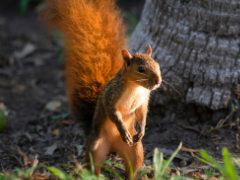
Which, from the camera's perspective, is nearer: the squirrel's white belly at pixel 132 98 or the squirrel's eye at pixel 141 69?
the squirrel's eye at pixel 141 69

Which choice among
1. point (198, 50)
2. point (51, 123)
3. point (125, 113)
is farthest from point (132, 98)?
point (51, 123)

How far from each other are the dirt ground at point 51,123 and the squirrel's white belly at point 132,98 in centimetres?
80

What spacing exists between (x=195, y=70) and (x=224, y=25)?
457 mm

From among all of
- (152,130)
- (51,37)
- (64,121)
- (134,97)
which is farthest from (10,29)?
(134,97)

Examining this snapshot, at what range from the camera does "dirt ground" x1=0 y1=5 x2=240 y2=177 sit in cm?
492

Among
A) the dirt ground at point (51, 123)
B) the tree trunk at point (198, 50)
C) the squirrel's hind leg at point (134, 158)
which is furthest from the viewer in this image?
the dirt ground at point (51, 123)

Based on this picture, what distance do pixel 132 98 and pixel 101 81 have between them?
63cm

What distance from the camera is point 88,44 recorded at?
14.9 ft

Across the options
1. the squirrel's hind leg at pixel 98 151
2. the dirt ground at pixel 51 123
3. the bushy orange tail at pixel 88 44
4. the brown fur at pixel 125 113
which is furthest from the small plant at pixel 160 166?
the bushy orange tail at pixel 88 44

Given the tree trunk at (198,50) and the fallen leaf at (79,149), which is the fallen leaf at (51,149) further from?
the tree trunk at (198,50)

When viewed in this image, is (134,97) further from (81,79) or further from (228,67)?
(228,67)

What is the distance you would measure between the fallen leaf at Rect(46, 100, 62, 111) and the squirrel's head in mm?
2328

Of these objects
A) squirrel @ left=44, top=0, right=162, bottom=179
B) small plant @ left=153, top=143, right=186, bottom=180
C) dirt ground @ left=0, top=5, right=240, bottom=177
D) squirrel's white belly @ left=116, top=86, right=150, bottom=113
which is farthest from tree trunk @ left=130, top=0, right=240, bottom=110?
small plant @ left=153, top=143, right=186, bottom=180

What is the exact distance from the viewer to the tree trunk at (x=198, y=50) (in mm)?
4719
